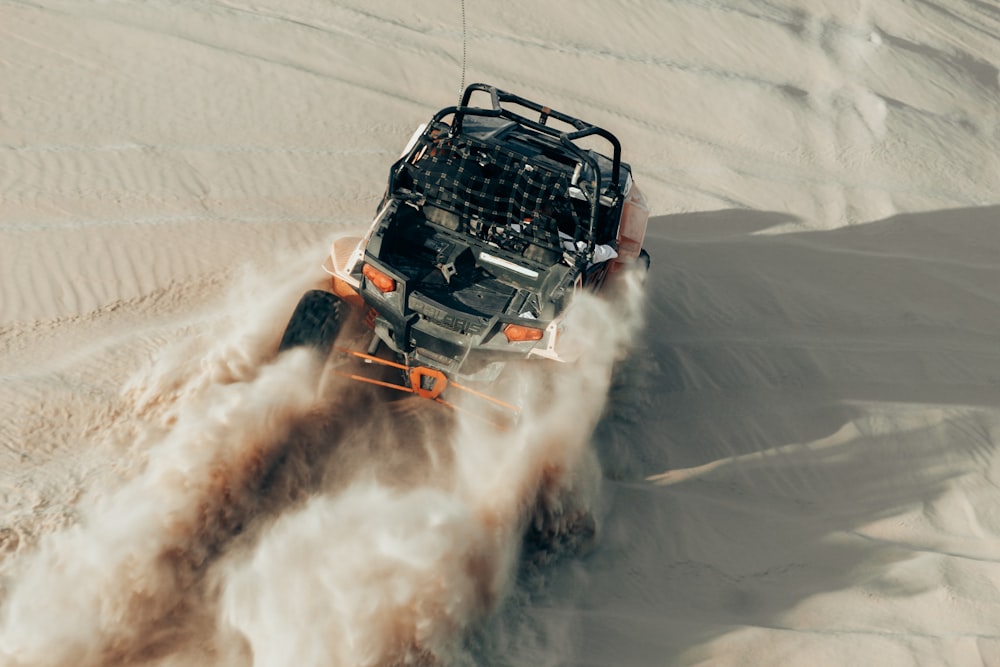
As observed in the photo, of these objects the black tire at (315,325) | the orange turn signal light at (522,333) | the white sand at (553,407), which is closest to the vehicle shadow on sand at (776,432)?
the white sand at (553,407)

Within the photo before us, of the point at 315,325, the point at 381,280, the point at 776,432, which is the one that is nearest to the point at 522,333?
the point at 381,280

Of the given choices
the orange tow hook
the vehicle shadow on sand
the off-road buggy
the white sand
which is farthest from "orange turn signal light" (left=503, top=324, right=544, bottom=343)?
the vehicle shadow on sand

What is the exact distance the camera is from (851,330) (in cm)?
864

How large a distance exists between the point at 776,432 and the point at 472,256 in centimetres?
275

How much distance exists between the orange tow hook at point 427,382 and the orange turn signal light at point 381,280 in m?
0.49

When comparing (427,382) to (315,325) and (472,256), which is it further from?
(472,256)

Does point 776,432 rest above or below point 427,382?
below

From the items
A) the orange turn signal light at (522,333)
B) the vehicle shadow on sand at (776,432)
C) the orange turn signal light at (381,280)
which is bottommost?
the vehicle shadow on sand at (776,432)

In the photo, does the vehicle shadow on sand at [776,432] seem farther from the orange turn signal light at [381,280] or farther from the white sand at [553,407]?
the orange turn signal light at [381,280]

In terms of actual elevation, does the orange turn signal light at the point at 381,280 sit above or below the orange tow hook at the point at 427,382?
above

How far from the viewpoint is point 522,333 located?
18.3 feet

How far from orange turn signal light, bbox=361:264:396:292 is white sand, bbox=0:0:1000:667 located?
699 mm

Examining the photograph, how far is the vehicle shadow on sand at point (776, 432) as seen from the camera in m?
5.61

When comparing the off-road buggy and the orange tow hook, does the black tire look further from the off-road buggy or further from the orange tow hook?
the orange tow hook
